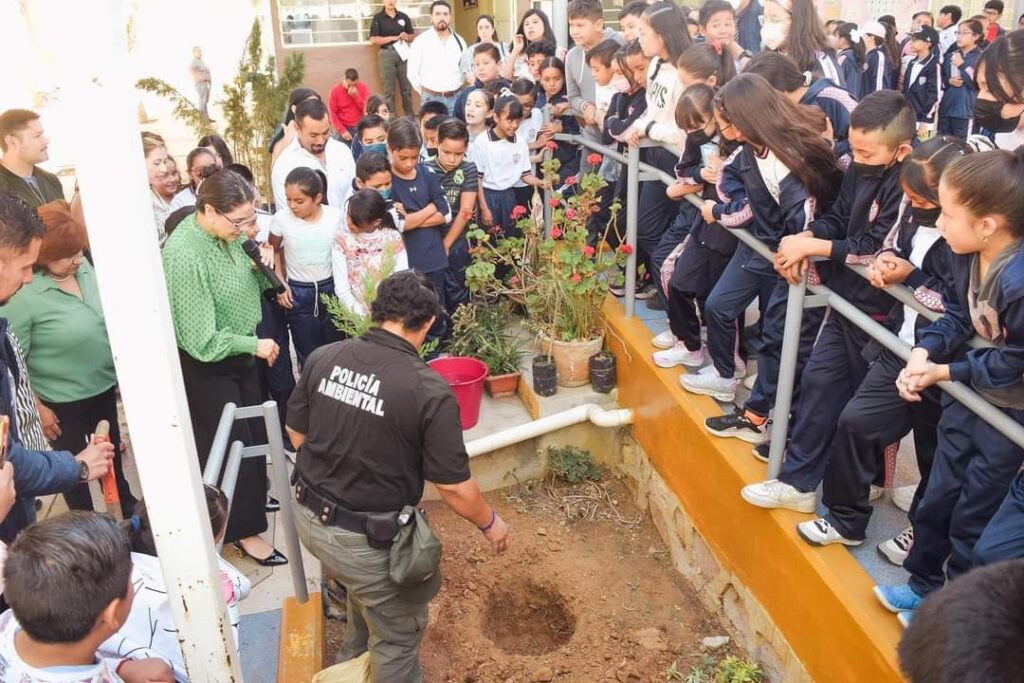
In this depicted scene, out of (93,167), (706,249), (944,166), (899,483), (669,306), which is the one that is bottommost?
(899,483)

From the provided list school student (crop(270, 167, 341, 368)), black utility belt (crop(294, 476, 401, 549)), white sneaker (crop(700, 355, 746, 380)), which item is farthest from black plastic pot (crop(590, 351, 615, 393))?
black utility belt (crop(294, 476, 401, 549))

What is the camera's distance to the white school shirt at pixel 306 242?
4.57 m

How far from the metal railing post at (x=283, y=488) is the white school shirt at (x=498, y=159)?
3.08 m

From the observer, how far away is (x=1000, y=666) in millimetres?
1171

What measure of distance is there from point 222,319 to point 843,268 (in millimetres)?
2609

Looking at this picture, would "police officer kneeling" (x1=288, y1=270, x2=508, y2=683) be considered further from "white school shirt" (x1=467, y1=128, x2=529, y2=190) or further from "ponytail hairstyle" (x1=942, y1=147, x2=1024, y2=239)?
"white school shirt" (x1=467, y1=128, x2=529, y2=190)

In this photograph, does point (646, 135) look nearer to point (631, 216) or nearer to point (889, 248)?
point (631, 216)

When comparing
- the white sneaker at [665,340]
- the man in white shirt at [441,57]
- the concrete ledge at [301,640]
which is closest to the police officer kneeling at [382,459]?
the concrete ledge at [301,640]

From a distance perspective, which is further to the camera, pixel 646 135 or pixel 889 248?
pixel 646 135

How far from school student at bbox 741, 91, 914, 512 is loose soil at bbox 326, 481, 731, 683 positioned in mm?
985

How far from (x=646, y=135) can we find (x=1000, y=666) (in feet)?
12.7

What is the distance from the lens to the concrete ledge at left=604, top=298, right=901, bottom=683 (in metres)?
2.78

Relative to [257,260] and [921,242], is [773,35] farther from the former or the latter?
[257,260]

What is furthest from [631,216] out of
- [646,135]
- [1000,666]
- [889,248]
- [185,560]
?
[1000,666]
